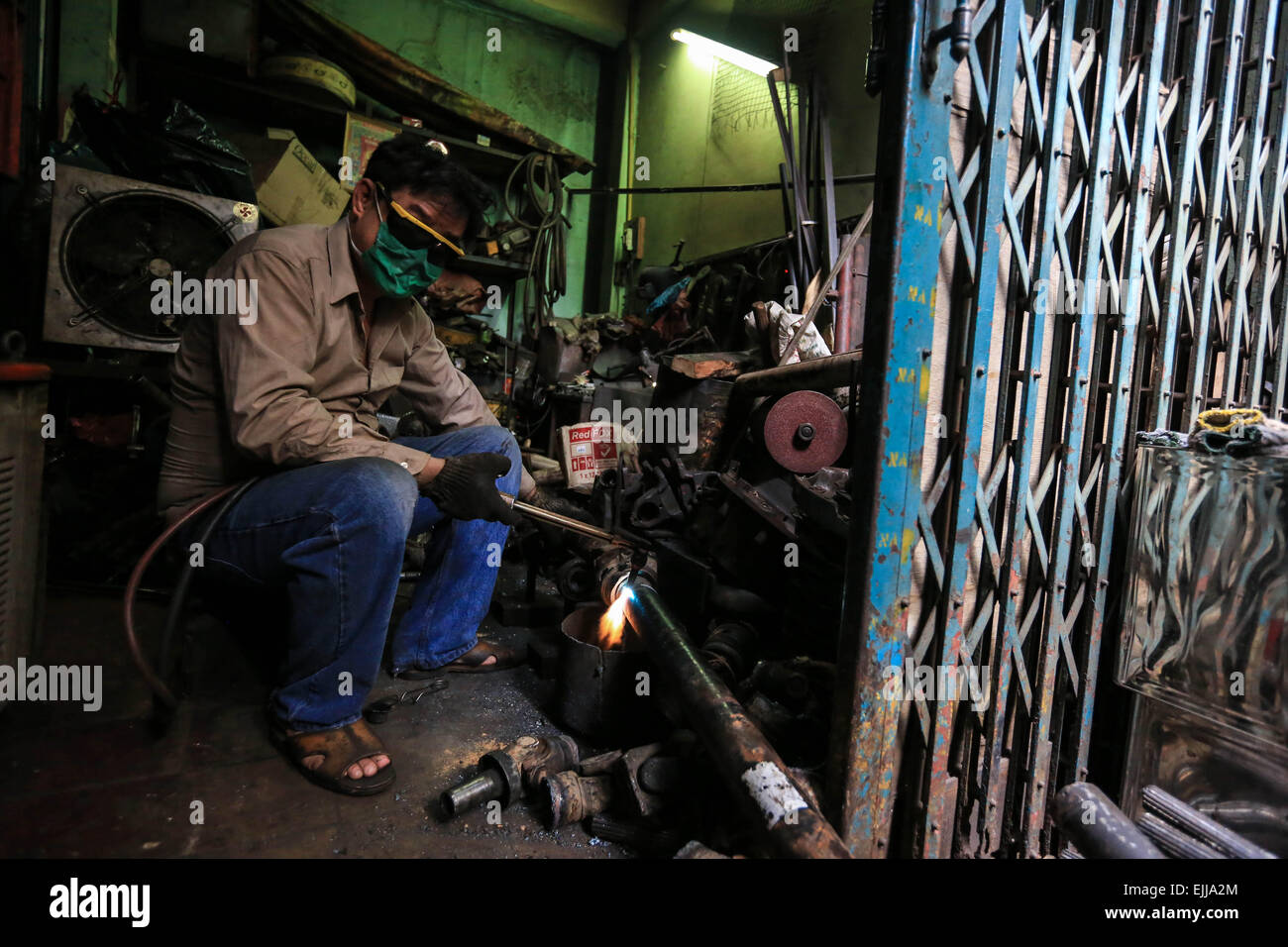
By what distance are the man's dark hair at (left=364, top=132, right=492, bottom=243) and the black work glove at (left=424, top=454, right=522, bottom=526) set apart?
0.88 meters

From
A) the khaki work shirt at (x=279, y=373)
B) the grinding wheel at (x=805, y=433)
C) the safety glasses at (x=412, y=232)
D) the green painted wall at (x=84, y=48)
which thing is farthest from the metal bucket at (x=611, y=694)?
the green painted wall at (x=84, y=48)

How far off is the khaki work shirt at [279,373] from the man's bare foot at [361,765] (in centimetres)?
89

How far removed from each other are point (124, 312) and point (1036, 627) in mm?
4152

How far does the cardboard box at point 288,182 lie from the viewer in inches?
189

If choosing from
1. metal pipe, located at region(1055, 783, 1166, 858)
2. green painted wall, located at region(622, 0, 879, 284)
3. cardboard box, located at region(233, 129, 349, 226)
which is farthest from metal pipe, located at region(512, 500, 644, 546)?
green painted wall, located at region(622, 0, 879, 284)

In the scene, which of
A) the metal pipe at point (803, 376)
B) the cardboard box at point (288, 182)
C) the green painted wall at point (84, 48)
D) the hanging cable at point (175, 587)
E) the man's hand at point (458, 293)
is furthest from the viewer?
the man's hand at point (458, 293)

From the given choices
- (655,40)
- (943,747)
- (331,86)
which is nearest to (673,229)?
(655,40)

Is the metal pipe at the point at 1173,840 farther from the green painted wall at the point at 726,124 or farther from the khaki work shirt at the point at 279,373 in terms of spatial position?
the green painted wall at the point at 726,124

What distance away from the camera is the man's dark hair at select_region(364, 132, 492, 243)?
211cm

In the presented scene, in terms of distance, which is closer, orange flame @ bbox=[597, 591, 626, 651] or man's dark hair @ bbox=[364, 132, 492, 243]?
man's dark hair @ bbox=[364, 132, 492, 243]

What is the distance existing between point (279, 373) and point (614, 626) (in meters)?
1.40

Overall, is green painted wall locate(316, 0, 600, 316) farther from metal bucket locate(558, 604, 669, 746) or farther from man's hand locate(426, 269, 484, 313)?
metal bucket locate(558, 604, 669, 746)

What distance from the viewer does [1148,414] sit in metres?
1.97

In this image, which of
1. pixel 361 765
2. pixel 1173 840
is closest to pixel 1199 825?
pixel 1173 840
